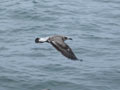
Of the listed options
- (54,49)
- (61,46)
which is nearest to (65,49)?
(61,46)

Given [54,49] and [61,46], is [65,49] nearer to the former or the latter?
[61,46]

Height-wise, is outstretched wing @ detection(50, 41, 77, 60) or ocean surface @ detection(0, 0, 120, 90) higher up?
outstretched wing @ detection(50, 41, 77, 60)

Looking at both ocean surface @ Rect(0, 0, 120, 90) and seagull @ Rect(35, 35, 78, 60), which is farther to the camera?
ocean surface @ Rect(0, 0, 120, 90)

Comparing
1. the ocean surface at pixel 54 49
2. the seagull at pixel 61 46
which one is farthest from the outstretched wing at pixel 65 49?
the ocean surface at pixel 54 49

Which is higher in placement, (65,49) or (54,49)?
(65,49)

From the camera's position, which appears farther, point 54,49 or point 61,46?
point 54,49

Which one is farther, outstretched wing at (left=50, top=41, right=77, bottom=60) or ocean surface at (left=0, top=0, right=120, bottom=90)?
ocean surface at (left=0, top=0, right=120, bottom=90)

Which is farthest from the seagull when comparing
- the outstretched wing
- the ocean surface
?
the ocean surface

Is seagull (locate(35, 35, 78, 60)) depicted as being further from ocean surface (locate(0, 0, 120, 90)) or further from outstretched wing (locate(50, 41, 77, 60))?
ocean surface (locate(0, 0, 120, 90))

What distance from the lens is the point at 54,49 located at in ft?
58.0

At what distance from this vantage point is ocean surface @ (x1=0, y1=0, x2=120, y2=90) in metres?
15.5

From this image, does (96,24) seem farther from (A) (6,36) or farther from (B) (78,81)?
(B) (78,81)

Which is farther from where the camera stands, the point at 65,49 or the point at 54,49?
the point at 54,49

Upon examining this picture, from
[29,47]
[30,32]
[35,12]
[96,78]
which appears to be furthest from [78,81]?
[35,12]
